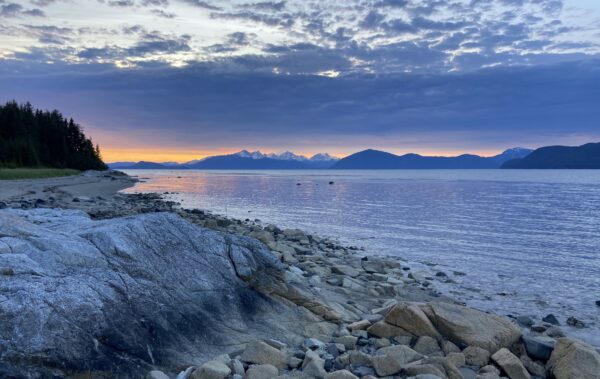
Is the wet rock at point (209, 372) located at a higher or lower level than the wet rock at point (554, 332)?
higher

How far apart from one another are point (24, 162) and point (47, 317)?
86008 millimetres

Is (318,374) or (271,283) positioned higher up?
(271,283)

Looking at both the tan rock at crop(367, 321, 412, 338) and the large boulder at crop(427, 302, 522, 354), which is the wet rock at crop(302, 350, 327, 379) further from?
the large boulder at crop(427, 302, 522, 354)

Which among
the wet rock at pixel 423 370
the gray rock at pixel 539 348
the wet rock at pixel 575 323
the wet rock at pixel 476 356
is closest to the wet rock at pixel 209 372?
the wet rock at pixel 423 370

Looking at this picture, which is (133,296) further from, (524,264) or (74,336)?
(524,264)

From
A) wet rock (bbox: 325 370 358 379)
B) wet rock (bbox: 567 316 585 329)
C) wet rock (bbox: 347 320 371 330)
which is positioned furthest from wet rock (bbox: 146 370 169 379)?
wet rock (bbox: 567 316 585 329)

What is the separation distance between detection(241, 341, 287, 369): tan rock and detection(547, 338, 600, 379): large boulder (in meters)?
4.79

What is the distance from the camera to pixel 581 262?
20.9 meters

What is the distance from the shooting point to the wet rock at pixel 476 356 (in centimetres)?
846

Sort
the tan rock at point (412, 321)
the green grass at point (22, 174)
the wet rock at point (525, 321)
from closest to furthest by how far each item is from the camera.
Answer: the tan rock at point (412, 321) → the wet rock at point (525, 321) → the green grass at point (22, 174)

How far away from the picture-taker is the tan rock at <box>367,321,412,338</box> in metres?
9.41

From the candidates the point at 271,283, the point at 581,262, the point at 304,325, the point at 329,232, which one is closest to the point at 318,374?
the point at 304,325

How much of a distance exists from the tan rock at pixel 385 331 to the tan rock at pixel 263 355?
248cm

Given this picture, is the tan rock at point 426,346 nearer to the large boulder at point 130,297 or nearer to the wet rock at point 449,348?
the wet rock at point 449,348
